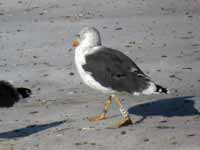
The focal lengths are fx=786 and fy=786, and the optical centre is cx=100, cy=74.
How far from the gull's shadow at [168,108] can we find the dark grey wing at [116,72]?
71cm

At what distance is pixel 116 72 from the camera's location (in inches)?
388

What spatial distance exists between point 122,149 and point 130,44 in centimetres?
682

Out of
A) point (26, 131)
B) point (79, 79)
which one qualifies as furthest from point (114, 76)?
point (79, 79)

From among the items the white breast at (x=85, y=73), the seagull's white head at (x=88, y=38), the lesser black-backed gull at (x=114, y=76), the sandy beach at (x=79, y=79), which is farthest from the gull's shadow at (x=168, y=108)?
the seagull's white head at (x=88, y=38)

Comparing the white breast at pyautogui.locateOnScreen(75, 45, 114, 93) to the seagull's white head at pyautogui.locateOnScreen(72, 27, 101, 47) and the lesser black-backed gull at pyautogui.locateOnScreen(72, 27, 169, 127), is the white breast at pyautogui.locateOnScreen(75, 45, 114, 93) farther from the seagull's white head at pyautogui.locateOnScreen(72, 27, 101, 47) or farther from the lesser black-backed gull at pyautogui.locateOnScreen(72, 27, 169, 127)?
the seagull's white head at pyautogui.locateOnScreen(72, 27, 101, 47)

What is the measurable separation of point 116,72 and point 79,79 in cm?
306

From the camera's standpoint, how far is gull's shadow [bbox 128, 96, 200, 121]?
10570 mm

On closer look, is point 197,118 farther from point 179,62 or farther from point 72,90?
point 179,62

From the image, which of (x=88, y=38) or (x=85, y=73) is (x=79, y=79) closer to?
(x=88, y=38)

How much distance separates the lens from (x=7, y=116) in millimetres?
10719

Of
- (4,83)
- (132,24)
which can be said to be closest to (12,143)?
Result: (4,83)

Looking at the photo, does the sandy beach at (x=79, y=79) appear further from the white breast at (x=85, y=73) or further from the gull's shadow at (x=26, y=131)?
the white breast at (x=85, y=73)

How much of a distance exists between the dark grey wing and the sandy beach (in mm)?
511

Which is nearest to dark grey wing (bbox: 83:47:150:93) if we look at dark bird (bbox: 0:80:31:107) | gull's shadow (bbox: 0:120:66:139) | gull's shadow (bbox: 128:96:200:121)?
gull's shadow (bbox: 128:96:200:121)
